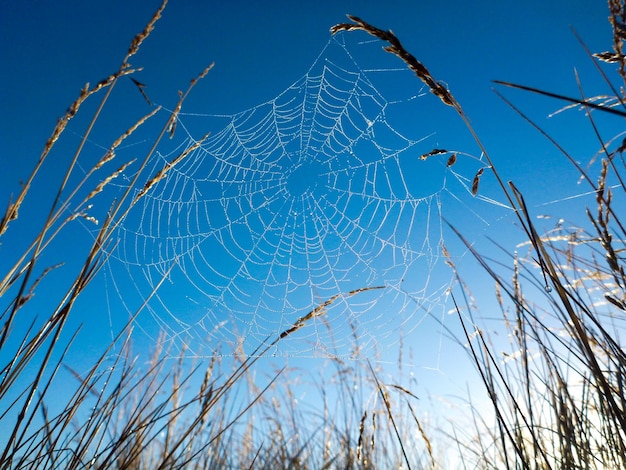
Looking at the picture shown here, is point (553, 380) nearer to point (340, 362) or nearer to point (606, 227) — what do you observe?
point (606, 227)

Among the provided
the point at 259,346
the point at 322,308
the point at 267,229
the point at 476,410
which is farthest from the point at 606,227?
the point at 267,229

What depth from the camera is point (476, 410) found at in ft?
8.41

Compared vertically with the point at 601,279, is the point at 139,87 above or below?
above

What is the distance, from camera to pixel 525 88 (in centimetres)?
91

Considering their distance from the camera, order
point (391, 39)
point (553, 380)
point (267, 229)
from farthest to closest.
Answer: point (267, 229) → point (553, 380) → point (391, 39)

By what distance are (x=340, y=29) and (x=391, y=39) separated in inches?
11.3

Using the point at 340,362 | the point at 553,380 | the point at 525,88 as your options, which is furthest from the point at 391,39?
the point at 340,362

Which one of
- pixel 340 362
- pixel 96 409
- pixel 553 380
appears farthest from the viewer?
pixel 340 362

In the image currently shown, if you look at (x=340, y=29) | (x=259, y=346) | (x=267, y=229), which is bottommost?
(x=259, y=346)

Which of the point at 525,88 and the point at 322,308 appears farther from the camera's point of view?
the point at 322,308

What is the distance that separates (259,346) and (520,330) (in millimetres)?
1119

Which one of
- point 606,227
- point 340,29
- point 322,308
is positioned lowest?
point 322,308

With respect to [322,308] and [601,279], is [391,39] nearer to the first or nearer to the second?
[322,308]

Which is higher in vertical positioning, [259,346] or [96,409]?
[259,346]
